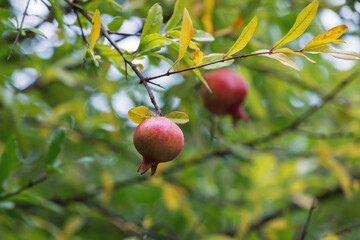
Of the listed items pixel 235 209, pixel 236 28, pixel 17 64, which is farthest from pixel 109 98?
pixel 235 209

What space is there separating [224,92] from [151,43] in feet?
1.93

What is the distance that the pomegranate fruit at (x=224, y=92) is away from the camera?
132cm

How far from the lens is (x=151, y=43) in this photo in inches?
29.8

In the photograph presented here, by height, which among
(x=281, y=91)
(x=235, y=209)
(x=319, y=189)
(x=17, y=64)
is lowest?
Result: (x=235, y=209)

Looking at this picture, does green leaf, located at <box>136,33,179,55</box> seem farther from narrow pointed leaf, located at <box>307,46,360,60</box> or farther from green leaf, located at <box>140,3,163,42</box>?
narrow pointed leaf, located at <box>307,46,360,60</box>

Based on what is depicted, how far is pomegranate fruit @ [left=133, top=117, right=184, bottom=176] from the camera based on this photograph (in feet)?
2.24

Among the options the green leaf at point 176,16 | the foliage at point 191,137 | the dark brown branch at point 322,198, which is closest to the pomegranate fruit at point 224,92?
the foliage at point 191,137

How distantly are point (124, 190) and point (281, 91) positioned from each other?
87 centimetres

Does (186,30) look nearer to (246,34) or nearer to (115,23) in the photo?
(246,34)

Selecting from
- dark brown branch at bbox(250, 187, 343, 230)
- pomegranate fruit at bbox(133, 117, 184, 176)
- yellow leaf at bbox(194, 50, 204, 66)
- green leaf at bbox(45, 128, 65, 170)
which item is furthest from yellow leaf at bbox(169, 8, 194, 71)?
dark brown branch at bbox(250, 187, 343, 230)

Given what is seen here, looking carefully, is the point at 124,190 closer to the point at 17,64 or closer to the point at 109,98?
the point at 109,98

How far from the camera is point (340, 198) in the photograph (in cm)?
194

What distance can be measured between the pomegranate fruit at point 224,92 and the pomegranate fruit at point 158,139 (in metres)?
0.62

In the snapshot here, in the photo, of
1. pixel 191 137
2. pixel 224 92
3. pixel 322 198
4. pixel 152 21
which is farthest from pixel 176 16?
pixel 322 198
